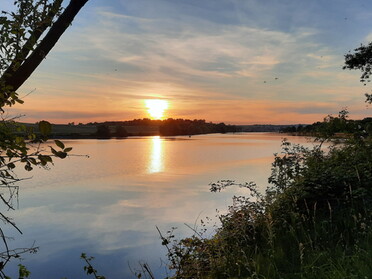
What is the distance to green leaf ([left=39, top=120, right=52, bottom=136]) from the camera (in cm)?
269

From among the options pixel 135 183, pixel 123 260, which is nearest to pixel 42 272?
pixel 123 260

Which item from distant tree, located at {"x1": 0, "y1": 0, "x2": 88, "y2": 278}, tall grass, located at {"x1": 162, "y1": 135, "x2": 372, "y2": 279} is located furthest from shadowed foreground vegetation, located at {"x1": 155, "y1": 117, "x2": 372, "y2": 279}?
distant tree, located at {"x1": 0, "y1": 0, "x2": 88, "y2": 278}

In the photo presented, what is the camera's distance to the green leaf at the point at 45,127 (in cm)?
269

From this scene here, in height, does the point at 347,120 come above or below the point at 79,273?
above

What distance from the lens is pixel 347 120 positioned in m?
11.3

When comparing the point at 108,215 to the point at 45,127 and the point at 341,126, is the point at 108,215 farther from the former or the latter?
the point at 45,127

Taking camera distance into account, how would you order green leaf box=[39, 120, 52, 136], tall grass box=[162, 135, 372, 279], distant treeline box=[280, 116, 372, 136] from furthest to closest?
1. distant treeline box=[280, 116, 372, 136]
2. tall grass box=[162, 135, 372, 279]
3. green leaf box=[39, 120, 52, 136]

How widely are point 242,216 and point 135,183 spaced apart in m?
21.3

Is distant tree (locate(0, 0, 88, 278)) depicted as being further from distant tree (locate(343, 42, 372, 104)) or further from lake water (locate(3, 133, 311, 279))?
distant tree (locate(343, 42, 372, 104))

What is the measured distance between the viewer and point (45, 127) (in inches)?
106

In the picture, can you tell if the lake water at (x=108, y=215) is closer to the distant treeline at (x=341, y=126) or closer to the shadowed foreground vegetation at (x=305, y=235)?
the shadowed foreground vegetation at (x=305, y=235)

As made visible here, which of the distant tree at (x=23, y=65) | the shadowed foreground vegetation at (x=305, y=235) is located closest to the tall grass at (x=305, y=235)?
the shadowed foreground vegetation at (x=305, y=235)

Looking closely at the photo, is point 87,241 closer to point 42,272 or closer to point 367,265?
point 42,272

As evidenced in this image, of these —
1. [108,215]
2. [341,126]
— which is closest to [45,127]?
[341,126]
